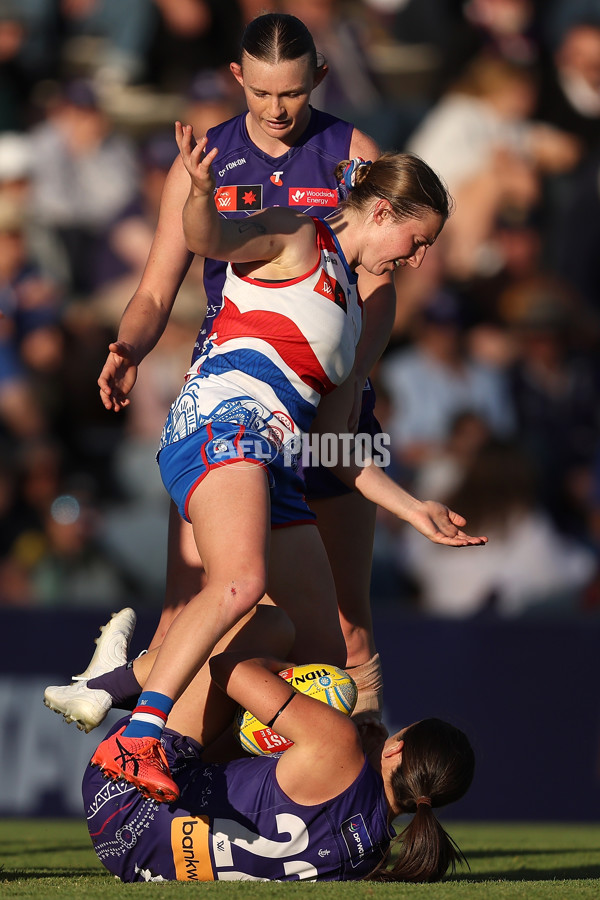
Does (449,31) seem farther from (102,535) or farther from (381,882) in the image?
(381,882)

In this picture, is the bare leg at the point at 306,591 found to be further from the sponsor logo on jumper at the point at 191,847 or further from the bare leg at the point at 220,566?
the sponsor logo on jumper at the point at 191,847

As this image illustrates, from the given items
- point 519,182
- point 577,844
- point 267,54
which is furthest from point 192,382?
point 519,182

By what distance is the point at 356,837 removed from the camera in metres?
3.55

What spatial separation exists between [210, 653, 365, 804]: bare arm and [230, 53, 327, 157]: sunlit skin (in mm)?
1732

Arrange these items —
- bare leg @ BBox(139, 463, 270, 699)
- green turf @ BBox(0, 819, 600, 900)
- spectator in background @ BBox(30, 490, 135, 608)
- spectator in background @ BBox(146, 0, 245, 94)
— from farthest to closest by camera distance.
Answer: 1. spectator in background @ BBox(146, 0, 245, 94)
2. spectator in background @ BBox(30, 490, 135, 608)
3. bare leg @ BBox(139, 463, 270, 699)
4. green turf @ BBox(0, 819, 600, 900)

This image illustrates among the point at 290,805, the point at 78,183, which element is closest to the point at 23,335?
the point at 78,183

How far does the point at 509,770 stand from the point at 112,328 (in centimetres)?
358

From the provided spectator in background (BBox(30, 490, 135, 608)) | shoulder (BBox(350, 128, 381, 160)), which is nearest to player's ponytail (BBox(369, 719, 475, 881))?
shoulder (BBox(350, 128, 381, 160))

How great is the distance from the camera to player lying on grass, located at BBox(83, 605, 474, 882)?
3.49 meters

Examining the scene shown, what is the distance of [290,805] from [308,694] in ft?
1.09

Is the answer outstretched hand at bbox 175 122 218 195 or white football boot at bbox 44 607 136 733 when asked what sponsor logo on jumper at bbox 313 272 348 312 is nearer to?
outstretched hand at bbox 175 122 218 195

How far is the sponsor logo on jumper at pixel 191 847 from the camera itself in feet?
11.8

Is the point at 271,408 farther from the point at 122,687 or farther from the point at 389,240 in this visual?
the point at 122,687

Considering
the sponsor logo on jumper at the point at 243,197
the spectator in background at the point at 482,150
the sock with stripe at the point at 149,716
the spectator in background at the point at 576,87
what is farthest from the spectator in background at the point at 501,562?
the sock with stripe at the point at 149,716
